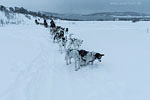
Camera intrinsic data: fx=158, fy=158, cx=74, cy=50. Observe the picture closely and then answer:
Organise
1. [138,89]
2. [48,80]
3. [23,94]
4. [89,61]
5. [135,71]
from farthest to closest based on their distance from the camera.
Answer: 1. [89,61]
2. [135,71]
3. [48,80]
4. [138,89]
5. [23,94]

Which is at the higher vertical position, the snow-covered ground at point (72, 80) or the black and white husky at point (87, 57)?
the black and white husky at point (87, 57)

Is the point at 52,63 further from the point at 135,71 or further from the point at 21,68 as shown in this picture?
the point at 135,71

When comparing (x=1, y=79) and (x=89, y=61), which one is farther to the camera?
(x=89, y=61)

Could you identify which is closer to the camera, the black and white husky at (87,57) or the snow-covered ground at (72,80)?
the snow-covered ground at (72,80)

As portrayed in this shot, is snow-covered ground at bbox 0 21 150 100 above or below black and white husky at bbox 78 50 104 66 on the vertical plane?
below

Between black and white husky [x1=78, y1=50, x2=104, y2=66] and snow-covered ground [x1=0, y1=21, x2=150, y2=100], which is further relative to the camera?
black and white husky [x1=78, y1=50, x2=104, y2=66]

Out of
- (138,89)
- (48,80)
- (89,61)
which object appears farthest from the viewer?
(89,61)

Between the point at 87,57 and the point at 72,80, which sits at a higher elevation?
the point at 87,57

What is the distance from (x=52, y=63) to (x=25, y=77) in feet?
6.45

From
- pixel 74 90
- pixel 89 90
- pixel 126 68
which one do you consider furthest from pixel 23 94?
pixel 126 68

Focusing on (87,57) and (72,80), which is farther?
(87,57)

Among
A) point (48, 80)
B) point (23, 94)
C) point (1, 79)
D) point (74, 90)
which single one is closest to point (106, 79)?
point (74, 90)

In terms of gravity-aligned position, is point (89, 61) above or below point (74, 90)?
above

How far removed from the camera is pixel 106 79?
204 inches
